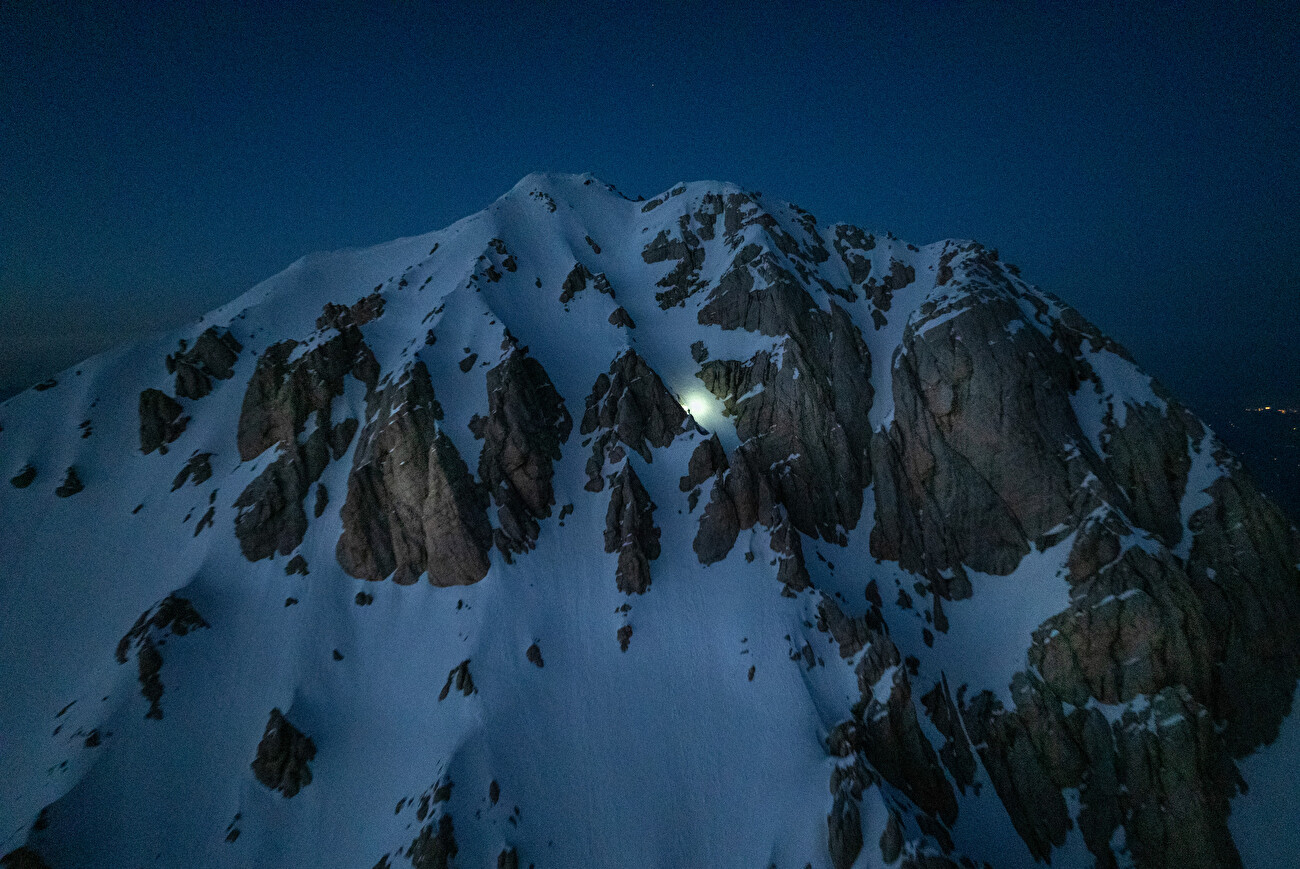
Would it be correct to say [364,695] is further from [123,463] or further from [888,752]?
[123,463]

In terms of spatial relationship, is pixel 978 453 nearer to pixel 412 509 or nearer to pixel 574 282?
pixel 574 282

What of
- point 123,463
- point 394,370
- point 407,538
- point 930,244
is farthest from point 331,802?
point 930,244

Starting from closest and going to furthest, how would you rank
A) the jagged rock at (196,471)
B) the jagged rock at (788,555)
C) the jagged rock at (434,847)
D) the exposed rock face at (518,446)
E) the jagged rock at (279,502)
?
1. the jagged rock at (434,847)
2. the jagged rock at (788,555)
3. the jagged rock at (279,502)
4. the exposed rock face at (518,446)
5. the jagged rock at (196,471)

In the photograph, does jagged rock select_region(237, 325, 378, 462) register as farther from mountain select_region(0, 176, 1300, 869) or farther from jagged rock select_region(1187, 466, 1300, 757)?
jagged rock select_region(1187, 466, 1300, 757)

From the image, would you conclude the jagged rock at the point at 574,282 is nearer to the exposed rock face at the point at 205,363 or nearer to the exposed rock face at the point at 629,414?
the exposed rock face at the point at 629,414

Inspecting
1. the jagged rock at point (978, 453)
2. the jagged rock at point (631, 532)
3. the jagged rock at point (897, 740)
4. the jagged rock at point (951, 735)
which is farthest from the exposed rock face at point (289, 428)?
the jagged rock at point (951, 735)

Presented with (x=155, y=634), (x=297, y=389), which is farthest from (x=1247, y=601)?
(x=297, y=389)
